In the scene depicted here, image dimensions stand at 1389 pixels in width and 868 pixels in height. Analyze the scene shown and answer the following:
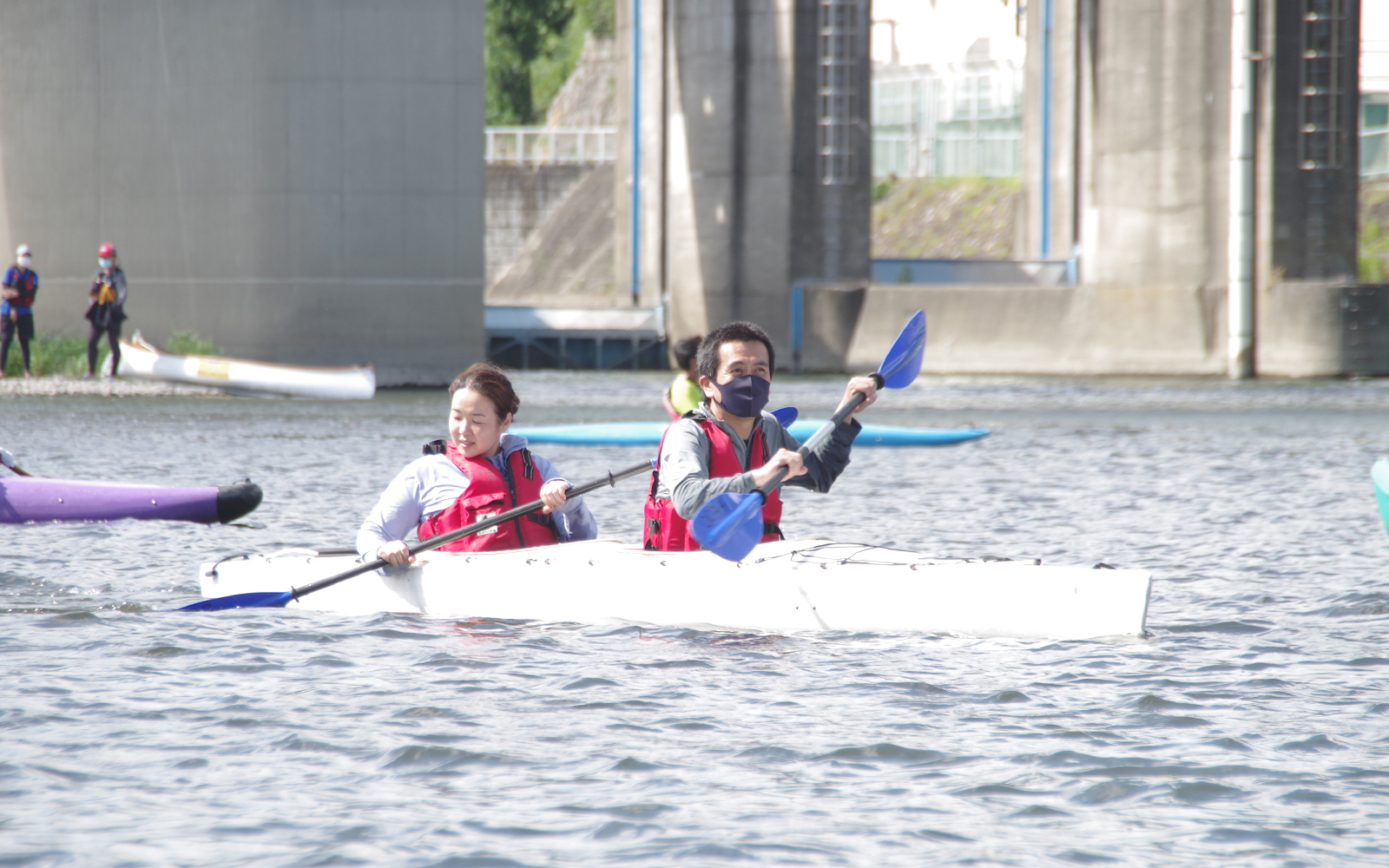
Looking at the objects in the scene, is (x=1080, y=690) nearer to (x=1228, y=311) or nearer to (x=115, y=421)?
(x=115, y=421)

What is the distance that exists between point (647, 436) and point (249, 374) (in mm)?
6660

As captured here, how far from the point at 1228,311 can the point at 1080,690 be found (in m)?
18.8

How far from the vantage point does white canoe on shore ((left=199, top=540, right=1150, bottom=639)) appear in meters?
5.66

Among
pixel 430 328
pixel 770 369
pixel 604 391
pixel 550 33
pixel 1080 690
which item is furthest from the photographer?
pixel 550 33

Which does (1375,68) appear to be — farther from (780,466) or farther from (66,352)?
(780,466)

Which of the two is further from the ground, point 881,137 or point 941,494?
point 881,137

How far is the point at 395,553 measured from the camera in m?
6.05

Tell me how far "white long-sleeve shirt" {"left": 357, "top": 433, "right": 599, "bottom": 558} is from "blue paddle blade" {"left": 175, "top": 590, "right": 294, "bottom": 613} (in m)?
0.45

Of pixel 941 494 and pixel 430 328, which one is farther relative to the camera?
pixel 430 328

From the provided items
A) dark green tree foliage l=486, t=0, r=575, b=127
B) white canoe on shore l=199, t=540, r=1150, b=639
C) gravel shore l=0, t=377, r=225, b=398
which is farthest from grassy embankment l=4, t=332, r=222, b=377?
dark green tree foliage l=486, t=0, r=575, b=127

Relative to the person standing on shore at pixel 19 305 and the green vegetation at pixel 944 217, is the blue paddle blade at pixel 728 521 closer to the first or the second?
the person standing on shore at pixel 19 305

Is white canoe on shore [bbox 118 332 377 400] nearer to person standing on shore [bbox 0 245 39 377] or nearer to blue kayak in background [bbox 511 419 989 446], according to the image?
person standing on shore [bbox 0 245 39 377]

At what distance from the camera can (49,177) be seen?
20.3 m

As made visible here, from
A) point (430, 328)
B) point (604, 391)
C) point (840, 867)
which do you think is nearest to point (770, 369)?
point (840, 867)
